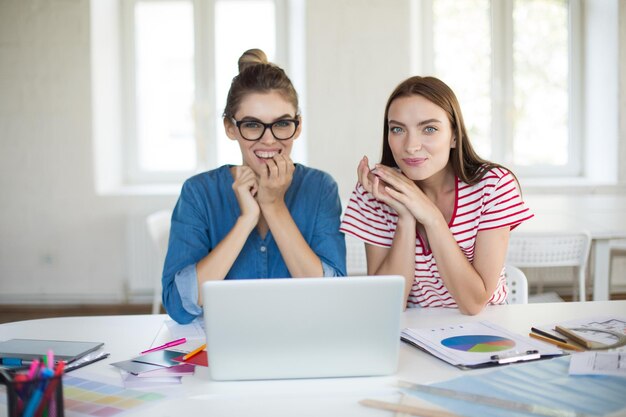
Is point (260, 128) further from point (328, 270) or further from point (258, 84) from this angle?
point (328, 270)

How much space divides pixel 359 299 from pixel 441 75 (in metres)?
4.10

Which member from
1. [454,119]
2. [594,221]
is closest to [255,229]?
[454,119]

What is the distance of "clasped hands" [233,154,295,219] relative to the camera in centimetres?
170

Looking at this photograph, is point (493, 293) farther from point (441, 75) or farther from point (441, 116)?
point (441, 75)

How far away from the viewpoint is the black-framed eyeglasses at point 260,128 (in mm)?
1710

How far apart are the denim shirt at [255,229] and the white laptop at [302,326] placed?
0.59 metres

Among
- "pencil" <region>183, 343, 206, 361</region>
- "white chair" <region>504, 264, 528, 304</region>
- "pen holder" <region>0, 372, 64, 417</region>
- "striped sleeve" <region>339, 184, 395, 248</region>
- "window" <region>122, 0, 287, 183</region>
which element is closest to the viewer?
"pen holder" <region>0, 372, 64, 417</region>

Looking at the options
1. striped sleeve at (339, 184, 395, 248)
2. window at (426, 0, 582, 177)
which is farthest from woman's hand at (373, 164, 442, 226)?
window at (426, 0, 582, 177)

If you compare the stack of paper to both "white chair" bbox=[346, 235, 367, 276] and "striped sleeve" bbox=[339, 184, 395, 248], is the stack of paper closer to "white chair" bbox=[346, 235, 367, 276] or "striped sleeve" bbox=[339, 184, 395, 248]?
"striped sleeve" bbox=[339, 184, 395, 248]

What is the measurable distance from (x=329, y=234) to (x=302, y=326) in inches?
27.1

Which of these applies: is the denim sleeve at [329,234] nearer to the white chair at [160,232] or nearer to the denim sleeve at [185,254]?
the denim sleeve at [185,254]

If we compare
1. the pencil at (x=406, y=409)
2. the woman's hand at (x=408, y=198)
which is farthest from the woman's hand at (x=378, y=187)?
the pencil at (x=406, y=409)

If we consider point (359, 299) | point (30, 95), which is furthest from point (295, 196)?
point (30, 95)

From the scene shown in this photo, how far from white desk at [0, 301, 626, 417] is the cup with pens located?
0.15m
